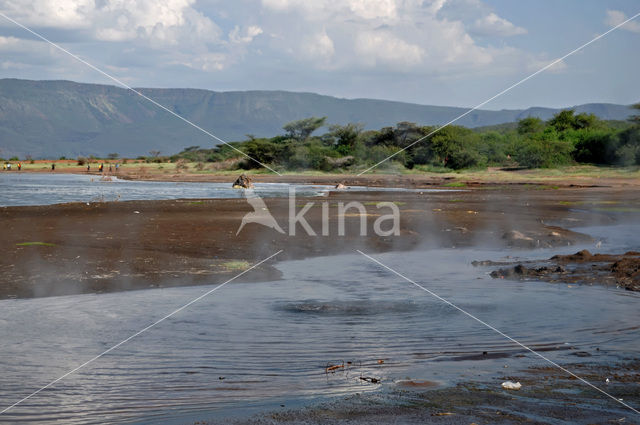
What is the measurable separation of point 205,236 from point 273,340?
9.60m

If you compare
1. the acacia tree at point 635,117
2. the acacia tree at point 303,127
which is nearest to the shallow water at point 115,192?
the acacia tree at point 635,117

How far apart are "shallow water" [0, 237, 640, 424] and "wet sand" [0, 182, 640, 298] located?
1457 millimetres

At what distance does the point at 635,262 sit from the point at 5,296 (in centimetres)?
1097

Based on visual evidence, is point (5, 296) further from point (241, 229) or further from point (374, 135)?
point (374, 135)

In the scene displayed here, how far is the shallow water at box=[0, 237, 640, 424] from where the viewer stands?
19.3 ft

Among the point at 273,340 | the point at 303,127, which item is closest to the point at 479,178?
the point at 303,127

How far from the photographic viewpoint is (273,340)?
770 centimetres

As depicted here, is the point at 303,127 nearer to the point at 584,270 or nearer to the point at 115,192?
the point at 115,192

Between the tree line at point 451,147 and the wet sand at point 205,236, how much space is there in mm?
22080

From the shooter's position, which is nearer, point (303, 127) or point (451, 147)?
point (451, 147)

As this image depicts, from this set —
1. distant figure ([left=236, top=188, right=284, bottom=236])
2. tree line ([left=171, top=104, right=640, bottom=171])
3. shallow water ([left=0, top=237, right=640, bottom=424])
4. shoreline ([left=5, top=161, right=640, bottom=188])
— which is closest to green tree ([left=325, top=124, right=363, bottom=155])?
tree line ([left=171, top=104, right=640, bottom=171])

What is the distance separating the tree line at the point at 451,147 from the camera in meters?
50.9

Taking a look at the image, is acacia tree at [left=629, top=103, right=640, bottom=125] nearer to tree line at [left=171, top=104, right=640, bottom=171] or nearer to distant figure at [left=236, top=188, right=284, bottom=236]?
tree line at [left=171, top=104, right=640, bottom=171]

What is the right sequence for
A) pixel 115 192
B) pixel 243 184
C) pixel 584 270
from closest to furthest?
pixel 584 270, pixel 115 192, pixel 243 184
